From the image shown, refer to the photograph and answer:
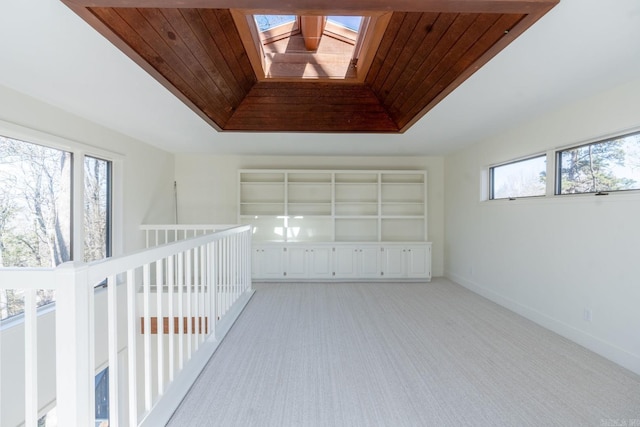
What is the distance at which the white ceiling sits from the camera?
1.58m

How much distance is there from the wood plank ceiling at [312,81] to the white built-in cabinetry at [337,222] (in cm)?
172

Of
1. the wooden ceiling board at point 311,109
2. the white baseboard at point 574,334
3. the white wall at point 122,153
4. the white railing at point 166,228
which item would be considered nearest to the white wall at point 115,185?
the white wall at point 122,153

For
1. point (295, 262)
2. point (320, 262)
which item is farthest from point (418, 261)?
point (295, 262)

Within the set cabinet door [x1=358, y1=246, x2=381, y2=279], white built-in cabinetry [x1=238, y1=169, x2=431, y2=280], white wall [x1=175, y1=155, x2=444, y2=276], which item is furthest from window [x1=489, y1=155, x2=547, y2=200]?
cabinet door [x1=358, y1=246, x2=381, y2=279]

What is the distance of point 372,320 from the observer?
3227 mm

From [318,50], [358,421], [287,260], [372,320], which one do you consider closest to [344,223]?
[287,260]

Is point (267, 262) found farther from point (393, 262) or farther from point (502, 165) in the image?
point (502, 165)

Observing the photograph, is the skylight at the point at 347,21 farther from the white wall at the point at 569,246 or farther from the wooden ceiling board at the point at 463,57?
the white wall at the point at 569,246

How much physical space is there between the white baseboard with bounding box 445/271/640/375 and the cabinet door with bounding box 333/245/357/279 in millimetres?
2019

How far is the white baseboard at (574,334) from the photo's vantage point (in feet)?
7.45

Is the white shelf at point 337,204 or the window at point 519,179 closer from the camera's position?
the window at point 519,179

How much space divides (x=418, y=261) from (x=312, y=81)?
352 centimetres

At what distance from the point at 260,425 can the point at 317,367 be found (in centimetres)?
66

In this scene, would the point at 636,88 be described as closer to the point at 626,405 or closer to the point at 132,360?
the point at 626,405
